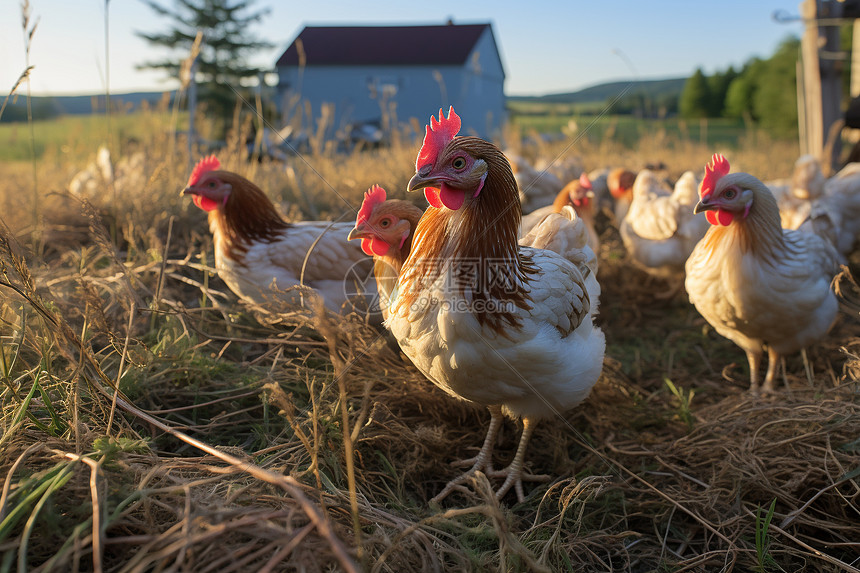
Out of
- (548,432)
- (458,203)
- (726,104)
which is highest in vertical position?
(726,104)

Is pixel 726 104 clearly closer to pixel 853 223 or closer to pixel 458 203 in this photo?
pixel 853 223

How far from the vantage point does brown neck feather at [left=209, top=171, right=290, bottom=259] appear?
306 centimetres

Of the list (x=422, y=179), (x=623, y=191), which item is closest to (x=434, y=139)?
(x=422, y=179)

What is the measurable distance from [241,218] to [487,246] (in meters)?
1.95

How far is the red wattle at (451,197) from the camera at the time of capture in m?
1.73

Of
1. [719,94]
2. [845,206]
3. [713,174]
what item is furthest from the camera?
[719,94]

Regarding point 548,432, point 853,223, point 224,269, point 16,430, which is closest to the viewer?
point 16,430

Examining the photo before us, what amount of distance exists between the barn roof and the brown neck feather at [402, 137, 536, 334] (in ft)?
79.6

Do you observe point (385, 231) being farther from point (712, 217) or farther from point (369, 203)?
point (712, 217)

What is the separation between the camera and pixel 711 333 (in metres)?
3.93

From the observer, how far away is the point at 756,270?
2.71 metres

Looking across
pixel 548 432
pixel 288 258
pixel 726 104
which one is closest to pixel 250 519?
pixel 548 432

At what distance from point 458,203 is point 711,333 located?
3124mm

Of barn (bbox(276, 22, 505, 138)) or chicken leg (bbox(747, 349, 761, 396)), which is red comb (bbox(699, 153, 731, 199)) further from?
barn (bbox(276, 22, 505, 138))
